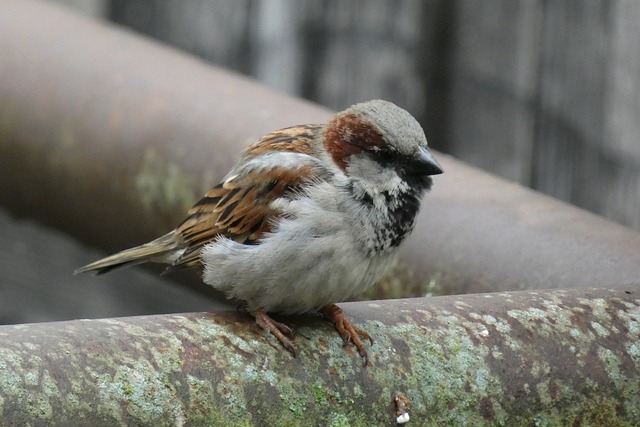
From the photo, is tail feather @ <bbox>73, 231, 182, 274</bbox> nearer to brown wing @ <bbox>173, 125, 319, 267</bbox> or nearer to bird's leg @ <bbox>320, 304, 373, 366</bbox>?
brown wing @ <bbox>173, 125, 319, 267</bbox>

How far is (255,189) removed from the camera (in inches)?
99.7

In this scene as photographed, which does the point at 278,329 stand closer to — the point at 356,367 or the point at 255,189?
the point at 356,367

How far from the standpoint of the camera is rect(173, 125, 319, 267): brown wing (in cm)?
249

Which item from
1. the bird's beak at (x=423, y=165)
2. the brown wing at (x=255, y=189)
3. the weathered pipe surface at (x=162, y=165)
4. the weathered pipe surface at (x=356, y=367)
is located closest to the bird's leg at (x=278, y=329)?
the weathered pipe surface at (x=356, y=367)

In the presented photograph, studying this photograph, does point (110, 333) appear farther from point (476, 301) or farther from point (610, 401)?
point (610, 401)

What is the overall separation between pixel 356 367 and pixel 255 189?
2.56ft

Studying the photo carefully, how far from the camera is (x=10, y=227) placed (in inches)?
175

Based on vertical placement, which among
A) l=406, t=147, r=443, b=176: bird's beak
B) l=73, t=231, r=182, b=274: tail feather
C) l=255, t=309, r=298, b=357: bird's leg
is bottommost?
l=73, t=231, r=182, b=274: tail feather

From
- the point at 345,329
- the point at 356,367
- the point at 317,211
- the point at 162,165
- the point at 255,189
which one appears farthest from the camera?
the point at 162,165

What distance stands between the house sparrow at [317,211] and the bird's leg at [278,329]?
5 cm

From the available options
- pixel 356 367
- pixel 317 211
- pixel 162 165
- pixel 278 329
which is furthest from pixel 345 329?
pixel 162 165

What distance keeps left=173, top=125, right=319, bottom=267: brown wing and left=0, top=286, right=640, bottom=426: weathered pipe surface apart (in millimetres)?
375

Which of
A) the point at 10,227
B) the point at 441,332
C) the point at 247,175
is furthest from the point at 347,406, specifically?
the point at 10,227

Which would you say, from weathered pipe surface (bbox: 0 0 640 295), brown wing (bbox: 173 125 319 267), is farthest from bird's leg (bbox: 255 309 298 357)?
weathered pipe surface (bbox: 0 0 640 295)
